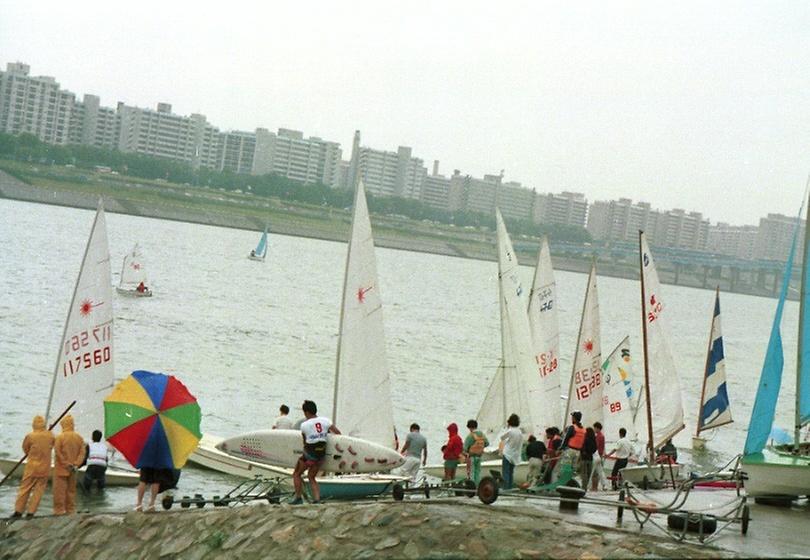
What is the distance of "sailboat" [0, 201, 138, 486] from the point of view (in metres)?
21.0

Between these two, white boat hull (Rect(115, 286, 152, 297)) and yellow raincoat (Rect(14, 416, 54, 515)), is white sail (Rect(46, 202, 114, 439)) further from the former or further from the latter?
white boat hull (Rect(115, 286, 152, 297))

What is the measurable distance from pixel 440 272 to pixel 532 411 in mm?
138887

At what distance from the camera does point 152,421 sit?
1448 centimetres

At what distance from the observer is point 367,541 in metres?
11.9

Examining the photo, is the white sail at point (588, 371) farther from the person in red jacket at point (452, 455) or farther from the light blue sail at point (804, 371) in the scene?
the light blue sail at point (804, 371)

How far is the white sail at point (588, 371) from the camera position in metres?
27.5

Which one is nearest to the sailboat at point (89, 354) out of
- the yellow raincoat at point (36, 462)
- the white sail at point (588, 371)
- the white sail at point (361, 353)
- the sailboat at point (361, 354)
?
the sailboat at point (361, 354)

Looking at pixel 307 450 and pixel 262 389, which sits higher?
pixel 307 450

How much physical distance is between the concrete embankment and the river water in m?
5.75

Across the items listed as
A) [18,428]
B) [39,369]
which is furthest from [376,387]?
[39,369]

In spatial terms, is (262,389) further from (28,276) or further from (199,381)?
(28,276)

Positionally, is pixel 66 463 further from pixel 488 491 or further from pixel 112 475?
pixel 112 475

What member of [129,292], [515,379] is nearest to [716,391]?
[515,379]

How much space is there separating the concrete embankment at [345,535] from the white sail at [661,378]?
47.6ft
